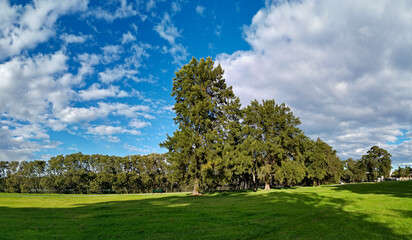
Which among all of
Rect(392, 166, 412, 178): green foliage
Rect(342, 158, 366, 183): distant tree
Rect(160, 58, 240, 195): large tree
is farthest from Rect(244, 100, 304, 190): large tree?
Rect(392, 166, 412, 178): green foliage

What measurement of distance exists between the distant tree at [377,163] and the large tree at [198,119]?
284 feet

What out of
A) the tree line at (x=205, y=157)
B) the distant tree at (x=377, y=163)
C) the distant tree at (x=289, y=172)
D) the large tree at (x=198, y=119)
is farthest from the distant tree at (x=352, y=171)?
the large tree at (x=198, y=119)

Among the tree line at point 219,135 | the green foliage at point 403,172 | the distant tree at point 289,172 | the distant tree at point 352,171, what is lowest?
the green foliage at point 403,172

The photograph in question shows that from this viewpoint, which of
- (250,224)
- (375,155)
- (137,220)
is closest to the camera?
(250,224)

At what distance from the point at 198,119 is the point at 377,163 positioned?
93159mm

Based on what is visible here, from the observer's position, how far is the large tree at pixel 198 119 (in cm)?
2777

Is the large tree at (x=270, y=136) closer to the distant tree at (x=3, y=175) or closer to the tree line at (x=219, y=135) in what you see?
the tree line at (x=219, y=135)

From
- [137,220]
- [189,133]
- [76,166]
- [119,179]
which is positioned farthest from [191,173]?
[76,166]

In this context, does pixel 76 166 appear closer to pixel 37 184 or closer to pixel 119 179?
pixel 37 184

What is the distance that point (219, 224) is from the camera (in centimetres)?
826

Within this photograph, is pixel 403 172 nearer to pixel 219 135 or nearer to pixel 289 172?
pixel 289 172

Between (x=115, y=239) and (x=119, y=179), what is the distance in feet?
182

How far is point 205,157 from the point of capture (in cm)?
2795

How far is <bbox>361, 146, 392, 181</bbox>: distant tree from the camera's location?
87438 mm
